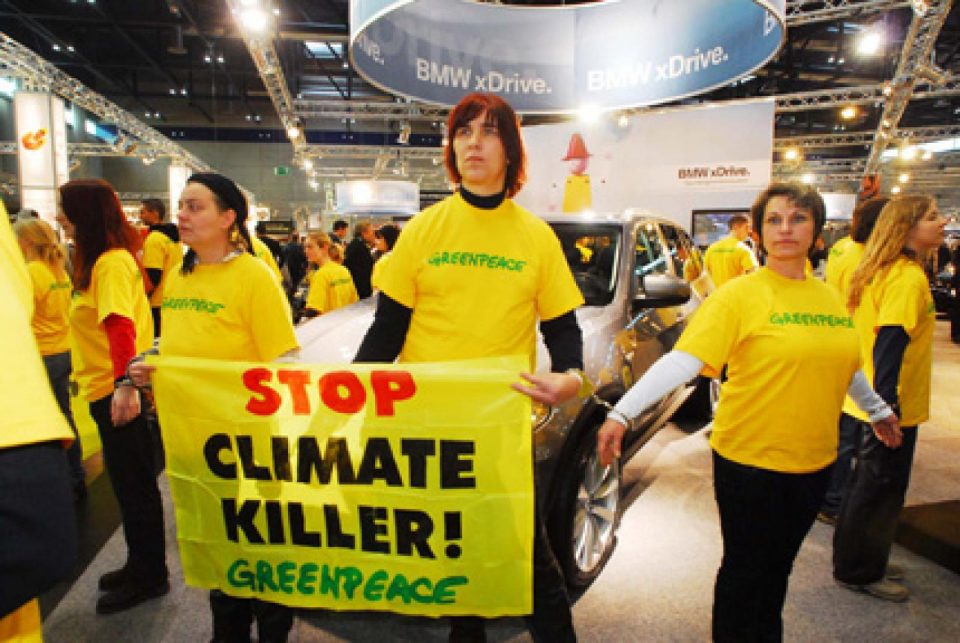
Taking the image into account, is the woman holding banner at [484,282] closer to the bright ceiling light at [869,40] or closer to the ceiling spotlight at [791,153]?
the bright ceiling light at [869,40]

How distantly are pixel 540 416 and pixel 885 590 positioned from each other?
198 centimetres

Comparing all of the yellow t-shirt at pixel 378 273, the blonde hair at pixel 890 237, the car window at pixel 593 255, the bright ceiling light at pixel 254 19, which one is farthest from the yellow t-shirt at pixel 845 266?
the bright ceiling light at pixel 254 19

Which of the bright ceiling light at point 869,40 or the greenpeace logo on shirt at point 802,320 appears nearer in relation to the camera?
the greenpeace logo on shirt at point 802,320

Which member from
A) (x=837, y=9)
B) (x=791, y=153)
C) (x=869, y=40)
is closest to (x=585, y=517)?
(x=837, y=9)

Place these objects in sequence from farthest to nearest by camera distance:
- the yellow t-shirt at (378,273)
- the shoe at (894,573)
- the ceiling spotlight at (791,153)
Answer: the ceiling spotlight at (791,153) < the shoe at (894,573) < the yellow t-shirt at (378,273)

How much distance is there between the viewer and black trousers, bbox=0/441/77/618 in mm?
708

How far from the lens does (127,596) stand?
2727 millimetres

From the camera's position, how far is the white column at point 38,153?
32.8ft

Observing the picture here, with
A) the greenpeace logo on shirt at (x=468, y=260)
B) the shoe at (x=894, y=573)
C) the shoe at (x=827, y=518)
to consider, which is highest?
the greenpeace logo on shirt at (x=468, y=260)

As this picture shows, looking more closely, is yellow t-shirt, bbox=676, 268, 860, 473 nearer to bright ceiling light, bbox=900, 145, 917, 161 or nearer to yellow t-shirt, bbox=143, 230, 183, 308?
yellow t-shirt, bbox=143, 230, 183, 308

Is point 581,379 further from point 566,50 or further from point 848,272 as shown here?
point 566,50

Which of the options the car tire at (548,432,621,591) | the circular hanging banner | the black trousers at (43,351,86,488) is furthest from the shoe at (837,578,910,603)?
the black trousers at (43,351,86,488)

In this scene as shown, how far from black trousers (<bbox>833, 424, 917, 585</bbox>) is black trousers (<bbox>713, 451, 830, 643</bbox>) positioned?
1026mm

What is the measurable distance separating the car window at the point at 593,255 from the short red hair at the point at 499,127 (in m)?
1.53
